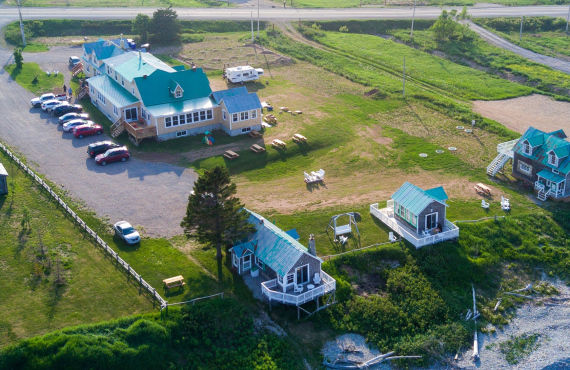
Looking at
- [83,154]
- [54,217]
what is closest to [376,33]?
[83,154]

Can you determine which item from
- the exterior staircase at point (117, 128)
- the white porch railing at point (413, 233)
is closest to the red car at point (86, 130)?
the exterior staircase at point (117, 128)

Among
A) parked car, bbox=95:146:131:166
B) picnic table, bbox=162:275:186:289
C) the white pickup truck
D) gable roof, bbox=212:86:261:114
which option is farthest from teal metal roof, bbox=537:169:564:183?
the white pickup truck

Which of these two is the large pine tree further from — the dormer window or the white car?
the dormer window

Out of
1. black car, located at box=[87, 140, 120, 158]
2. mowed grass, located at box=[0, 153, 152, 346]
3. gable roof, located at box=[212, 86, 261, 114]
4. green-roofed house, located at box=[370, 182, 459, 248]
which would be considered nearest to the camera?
mowed grass, located at box=[0, 153, 152, 346]

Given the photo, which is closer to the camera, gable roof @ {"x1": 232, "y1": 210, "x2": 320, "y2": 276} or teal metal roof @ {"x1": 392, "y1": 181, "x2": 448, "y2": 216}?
gable roof @ {"x1": 232, "y1": 210, "x2": 320, "y2": 276}

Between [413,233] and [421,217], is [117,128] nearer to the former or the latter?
[413,233]

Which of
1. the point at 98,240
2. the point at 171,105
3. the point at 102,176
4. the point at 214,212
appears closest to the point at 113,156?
the point at 102,176

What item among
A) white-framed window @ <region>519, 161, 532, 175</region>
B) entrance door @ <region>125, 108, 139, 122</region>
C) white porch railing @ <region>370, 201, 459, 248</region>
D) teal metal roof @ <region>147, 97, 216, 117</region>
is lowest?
white porch railing @ <region>370, 201, 459, 248</region>
